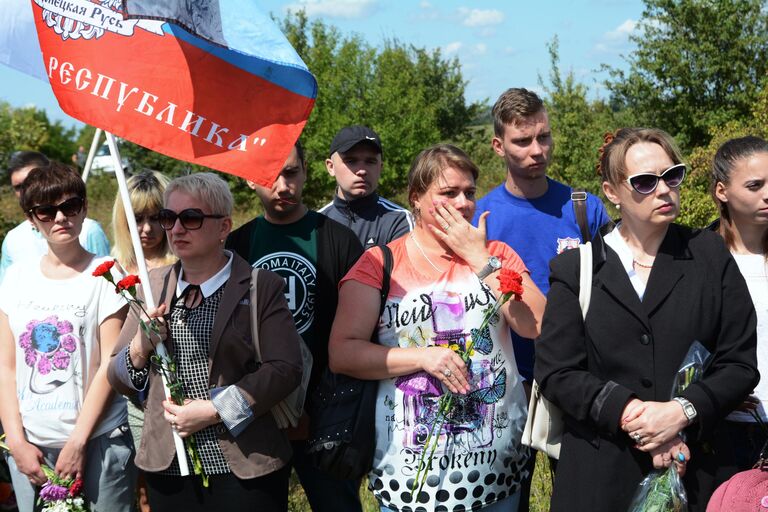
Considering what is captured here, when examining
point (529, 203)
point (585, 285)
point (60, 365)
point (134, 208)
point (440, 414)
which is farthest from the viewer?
point (134, 208)

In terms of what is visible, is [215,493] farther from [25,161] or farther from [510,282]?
[25,161]

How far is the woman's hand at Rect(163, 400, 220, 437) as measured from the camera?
10.5 ft

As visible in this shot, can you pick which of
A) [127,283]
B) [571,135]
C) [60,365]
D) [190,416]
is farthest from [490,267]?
[571,135]

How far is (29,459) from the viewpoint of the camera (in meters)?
3.64

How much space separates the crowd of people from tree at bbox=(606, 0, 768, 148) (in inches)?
1025

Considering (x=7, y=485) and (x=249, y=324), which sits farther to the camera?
(x=7, y=485)

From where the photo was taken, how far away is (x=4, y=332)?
3.73 m

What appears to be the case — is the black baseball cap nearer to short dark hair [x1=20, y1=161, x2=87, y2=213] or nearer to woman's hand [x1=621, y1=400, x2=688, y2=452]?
short dark hair [x1=20, y1=161, x2=87, y2=213]

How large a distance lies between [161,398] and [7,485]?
74.7 inches

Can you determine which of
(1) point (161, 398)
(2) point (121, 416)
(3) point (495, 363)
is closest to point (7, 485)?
(2) point (121, 416)

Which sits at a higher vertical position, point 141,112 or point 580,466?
point 141,112

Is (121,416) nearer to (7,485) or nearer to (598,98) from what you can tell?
(7,485)

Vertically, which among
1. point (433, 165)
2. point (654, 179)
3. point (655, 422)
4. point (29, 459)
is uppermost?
point (433, 165)

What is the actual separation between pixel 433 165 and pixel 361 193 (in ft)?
5.75
